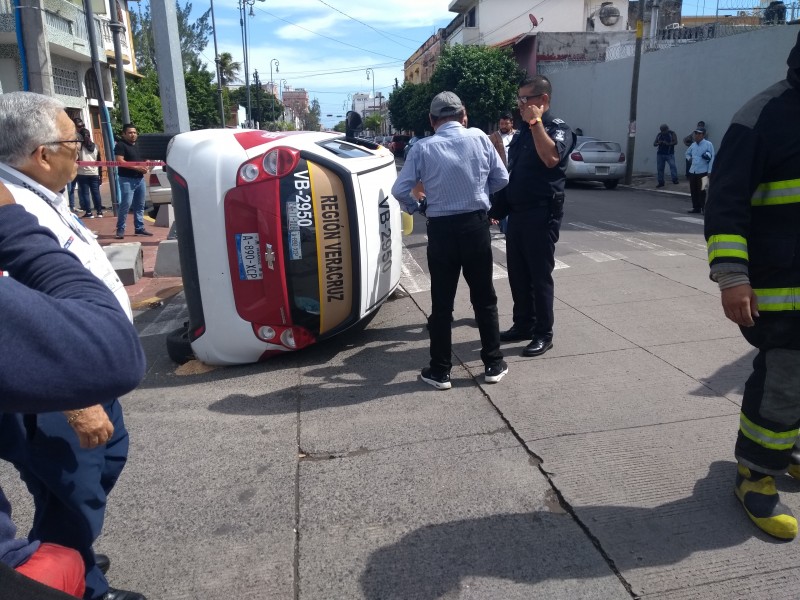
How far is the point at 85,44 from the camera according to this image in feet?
78.0

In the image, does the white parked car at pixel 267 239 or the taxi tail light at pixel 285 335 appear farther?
the taxi tail light at pixel 285 335

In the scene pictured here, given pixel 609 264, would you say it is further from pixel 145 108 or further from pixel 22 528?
pixel 145 108

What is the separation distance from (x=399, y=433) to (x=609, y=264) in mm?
4944

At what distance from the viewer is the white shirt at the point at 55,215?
6.12 feet

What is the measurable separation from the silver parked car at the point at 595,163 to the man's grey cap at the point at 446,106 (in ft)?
49.3

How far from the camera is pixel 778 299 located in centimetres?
253

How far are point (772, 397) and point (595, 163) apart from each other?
17.2m

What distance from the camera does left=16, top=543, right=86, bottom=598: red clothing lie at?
1288mm

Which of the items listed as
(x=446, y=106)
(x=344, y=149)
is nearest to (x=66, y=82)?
(x=344, y=149)

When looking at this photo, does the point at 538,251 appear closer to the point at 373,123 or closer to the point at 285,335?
the point at 285,335

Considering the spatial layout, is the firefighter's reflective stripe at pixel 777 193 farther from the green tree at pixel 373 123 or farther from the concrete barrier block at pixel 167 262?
the green tree at pixel 373 123

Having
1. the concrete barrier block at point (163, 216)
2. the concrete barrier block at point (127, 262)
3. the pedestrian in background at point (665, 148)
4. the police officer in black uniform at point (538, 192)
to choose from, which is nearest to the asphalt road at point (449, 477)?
the police officer in black uniform at point (538, 192)

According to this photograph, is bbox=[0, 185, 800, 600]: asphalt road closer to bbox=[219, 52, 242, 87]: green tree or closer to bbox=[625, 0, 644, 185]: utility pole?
bbox=[625, 0, 644, 185]: utility pole

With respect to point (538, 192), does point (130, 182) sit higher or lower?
lower
